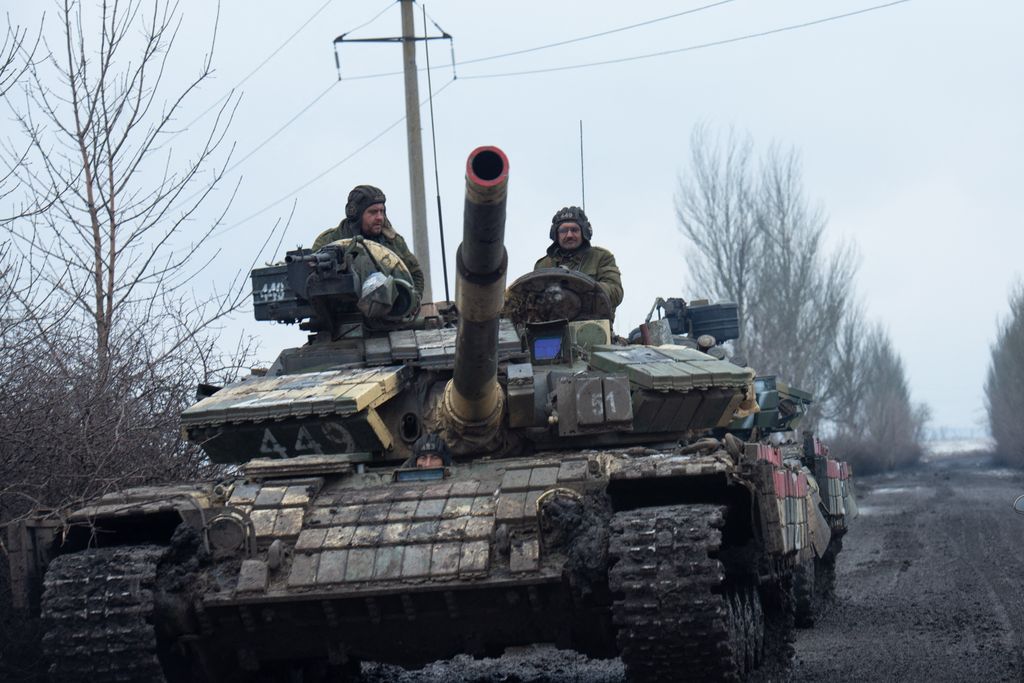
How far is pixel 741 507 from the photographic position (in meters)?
9.63

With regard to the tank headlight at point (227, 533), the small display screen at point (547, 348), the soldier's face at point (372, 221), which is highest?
the soldier's face at point (372, 221)

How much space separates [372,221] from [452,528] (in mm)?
4421

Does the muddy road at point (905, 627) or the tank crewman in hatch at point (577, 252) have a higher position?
the tank crewman in hatch at point (577, 252)

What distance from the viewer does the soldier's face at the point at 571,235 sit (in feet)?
42.6

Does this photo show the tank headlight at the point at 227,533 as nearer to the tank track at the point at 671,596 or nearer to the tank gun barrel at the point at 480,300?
the tank gun barrel at the point at 480,300

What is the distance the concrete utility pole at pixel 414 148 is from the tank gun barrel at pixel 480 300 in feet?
34.4

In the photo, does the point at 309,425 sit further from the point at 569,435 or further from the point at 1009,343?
the point at 1009,343

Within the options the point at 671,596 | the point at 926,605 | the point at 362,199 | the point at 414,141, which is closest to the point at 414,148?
the point at 414,141

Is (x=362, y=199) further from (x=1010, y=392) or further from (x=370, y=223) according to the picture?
(x=1010, y=392)

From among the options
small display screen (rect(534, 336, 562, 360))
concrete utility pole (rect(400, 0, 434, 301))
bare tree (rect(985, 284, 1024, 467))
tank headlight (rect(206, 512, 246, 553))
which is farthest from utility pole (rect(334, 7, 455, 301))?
bare tree (rect(985, 284, 1024, 467))

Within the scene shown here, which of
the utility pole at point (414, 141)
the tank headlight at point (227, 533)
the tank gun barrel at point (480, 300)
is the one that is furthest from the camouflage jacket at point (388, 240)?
the utility pole at point (414, 141)

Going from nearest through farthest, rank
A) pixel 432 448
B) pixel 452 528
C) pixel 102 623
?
1. pixel 102 623
2. pixel 452 528
3. pixel 432 448

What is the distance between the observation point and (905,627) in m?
13.1

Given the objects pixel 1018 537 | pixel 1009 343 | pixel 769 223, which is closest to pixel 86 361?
pixel 1018 537
